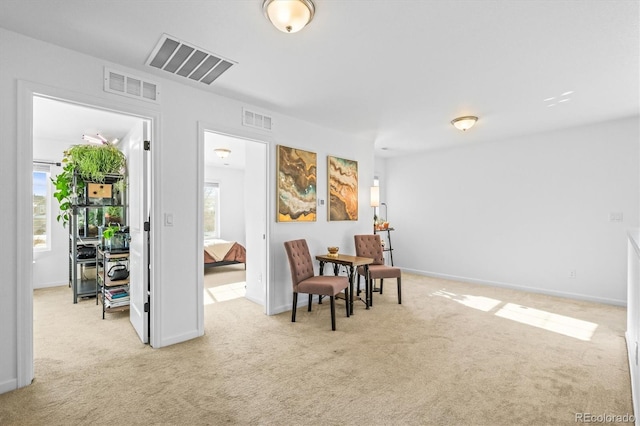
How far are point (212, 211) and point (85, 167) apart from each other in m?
4.20

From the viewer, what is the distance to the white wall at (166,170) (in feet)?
7.16

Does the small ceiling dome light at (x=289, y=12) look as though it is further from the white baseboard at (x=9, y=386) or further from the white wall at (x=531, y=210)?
the white wall at (x=531, y=210)

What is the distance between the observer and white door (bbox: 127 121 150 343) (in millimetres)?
2947

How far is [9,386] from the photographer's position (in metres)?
2.18

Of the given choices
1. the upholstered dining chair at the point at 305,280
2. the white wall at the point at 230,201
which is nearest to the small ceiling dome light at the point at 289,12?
the upholstered dining chair at the point at 305,280

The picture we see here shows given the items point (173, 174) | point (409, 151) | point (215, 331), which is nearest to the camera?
point (173, 174)

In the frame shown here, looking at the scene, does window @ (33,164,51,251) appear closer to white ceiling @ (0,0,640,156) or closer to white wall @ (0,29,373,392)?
white wall @ (0,29,373,392)

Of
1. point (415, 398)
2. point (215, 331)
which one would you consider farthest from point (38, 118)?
point (415, 398)

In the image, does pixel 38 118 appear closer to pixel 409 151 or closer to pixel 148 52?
pixel 148 52

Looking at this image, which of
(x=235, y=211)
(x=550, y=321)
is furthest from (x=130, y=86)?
(x=235, y=211)

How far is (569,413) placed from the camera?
1967 millimetres

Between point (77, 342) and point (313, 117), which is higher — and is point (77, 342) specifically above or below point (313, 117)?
below

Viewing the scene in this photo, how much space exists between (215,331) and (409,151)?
191 inches

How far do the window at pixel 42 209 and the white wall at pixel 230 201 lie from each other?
3.46 meters
